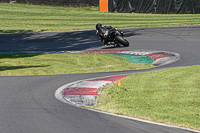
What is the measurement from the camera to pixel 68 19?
35.4 m

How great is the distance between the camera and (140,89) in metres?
8.54

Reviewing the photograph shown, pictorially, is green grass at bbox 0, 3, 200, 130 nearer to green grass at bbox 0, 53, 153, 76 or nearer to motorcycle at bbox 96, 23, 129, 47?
green grass at bbox 0, 53, 153, 76

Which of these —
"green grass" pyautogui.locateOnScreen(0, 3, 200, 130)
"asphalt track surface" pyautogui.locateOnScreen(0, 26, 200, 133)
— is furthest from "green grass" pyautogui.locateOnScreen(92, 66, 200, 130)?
"asphalt track surface" pyautogui.locateOnScreen(0, 26, 200, 133)

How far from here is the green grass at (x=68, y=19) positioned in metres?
29.4

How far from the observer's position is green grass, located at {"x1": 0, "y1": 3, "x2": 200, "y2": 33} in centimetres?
2942

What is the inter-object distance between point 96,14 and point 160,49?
2130 cm

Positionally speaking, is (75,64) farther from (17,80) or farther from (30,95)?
(30,95)

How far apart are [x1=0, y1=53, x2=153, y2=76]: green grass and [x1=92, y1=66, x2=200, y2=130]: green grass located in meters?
3.73

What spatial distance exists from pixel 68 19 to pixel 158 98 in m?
28.7

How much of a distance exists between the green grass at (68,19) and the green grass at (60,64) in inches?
441

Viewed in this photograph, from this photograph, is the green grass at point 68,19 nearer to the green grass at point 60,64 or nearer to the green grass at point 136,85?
the green grass at point 136,85

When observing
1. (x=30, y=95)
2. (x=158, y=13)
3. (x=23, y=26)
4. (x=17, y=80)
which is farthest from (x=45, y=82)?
(x=158, y=13)

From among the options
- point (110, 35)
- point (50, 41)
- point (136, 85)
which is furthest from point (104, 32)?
point (136, 85)

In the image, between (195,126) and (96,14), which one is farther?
(96,14)
